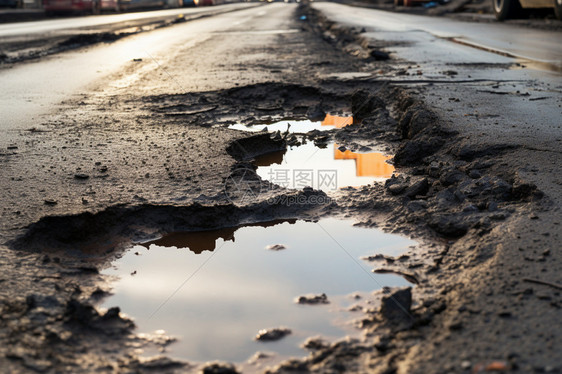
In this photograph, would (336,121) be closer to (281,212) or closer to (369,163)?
(369,163)

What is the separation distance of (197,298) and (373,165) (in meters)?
2.15

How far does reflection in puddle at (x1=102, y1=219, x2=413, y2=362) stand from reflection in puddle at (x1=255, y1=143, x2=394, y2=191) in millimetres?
747

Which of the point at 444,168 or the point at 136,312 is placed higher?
the point at 444,168

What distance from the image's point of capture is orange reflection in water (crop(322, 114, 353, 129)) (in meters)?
5.41

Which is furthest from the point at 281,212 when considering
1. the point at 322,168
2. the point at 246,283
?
the point at 322,168

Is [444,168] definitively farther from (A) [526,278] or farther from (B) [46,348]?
(B) [46,348]

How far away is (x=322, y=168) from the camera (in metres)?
4.19

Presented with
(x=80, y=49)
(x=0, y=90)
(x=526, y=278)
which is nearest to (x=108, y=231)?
(x=526, y=278)

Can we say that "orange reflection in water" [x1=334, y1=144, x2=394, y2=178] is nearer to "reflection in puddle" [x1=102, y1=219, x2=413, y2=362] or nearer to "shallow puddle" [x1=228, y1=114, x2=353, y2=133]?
"shallow puddle" [x1=228, y1=114, x2=353, y2=133]

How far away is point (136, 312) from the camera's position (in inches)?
89.1

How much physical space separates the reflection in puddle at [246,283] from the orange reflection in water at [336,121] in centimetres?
238

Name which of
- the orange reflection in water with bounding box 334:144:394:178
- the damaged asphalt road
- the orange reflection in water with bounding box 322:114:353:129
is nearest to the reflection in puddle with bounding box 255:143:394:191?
the orange reflection in water with bounding box 334:144:394:178

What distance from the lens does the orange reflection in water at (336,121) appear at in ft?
17.7

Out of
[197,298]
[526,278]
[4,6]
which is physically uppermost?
[4,6]
